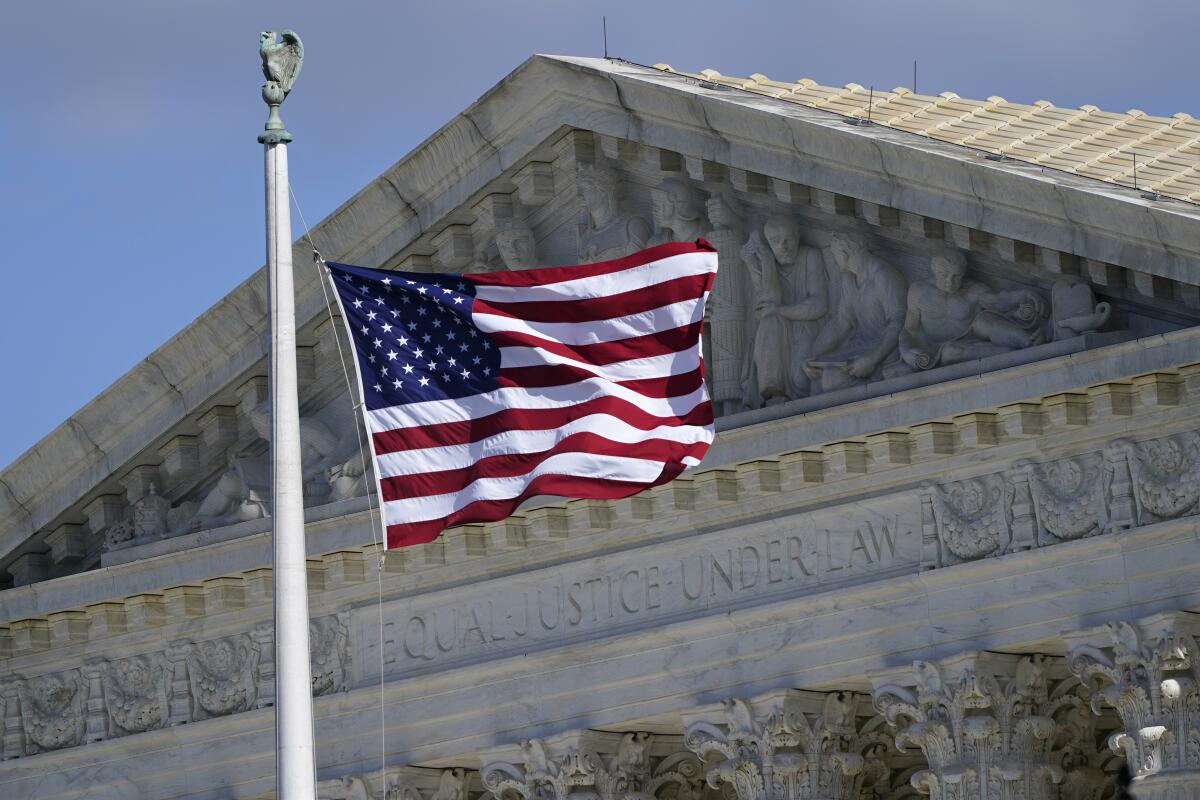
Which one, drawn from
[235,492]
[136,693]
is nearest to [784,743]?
[235,492]

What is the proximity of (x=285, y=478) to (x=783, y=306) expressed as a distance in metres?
8.22

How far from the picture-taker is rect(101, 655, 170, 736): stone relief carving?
36.8 meters

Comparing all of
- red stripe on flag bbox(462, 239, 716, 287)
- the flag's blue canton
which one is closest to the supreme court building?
red stripe on flag bbox(462, 239, 716, 287)

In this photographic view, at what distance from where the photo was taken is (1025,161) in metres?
30.7

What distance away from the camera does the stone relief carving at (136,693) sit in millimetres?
36750

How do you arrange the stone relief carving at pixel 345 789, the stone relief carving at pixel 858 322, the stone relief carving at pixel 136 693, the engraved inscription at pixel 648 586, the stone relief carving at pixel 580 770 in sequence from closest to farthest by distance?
the stone relief carving at pixel 858 322
the engraved inscription at pixel 648 586
the stone relief carving at pixel 580 770
the stone relief carving at pixel 345 789
the stone relief carving at pixel 136 693

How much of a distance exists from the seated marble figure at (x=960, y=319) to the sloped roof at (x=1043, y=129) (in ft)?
4.13

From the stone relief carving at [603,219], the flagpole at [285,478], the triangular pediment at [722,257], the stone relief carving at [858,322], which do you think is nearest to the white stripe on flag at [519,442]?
the flagpole at [285,478]

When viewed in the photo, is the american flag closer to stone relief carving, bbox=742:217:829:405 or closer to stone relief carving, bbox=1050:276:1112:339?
stone relief carving, bbox=742:217:829:405

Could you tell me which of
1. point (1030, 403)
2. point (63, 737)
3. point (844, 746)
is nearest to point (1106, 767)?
point (844, 746)

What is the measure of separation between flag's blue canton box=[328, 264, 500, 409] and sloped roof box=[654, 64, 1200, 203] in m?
5.91

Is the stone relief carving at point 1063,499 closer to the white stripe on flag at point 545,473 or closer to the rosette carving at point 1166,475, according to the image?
the rosette carving at point 1166,475

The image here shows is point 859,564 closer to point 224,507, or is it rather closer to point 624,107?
point 624,107

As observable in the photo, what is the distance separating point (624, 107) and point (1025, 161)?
4.40m
